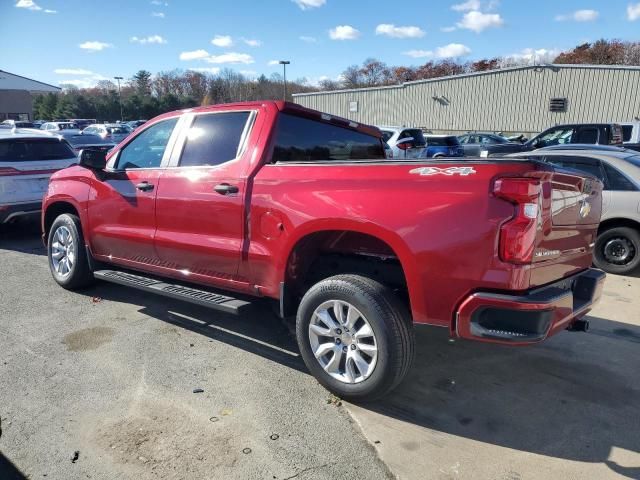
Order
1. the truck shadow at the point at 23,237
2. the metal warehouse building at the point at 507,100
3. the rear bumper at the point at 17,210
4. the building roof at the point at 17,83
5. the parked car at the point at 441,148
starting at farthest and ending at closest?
the building roof at the point at 17,83 → the metal warehouse building at the point at 507,100 → the parked car at the point at 441,148 → the truck shadow at the point at 23,237 → the rear bumper at the point at 17,210

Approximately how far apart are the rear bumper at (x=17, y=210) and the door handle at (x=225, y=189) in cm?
541

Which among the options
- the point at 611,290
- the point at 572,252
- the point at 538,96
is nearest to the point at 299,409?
the point at 572,252

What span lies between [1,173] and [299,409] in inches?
269

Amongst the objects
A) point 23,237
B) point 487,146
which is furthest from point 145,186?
point 487,146

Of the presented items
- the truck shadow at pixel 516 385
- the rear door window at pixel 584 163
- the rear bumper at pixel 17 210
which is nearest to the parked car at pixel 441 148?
the rear door window at pixel 584 163

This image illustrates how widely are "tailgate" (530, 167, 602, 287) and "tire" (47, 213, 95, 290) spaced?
456 cm

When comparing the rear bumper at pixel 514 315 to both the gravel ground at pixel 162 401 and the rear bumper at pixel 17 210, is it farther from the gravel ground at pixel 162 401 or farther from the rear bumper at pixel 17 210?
the rear bumper at pixel 17 210

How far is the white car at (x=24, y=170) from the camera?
7.64 m

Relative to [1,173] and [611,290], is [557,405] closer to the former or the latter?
[611,290]

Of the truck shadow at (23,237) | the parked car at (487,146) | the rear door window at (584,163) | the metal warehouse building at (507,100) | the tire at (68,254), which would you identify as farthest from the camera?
the metal warehouse building at (507,100)

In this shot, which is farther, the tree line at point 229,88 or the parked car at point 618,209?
the tree line at point 229,88

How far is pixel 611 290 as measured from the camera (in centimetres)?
587

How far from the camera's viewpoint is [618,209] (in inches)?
249

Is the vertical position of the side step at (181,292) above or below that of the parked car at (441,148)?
below
